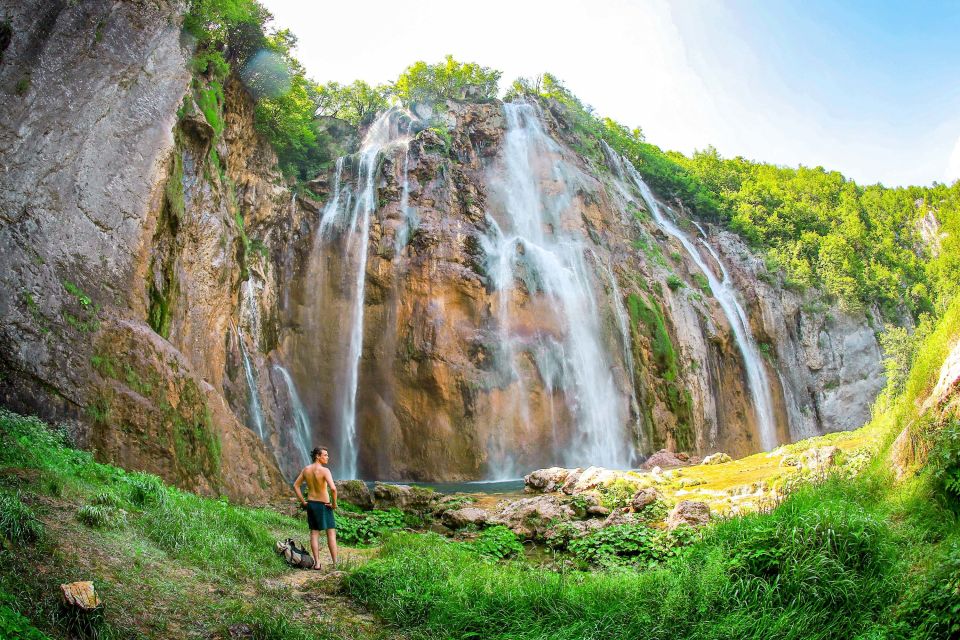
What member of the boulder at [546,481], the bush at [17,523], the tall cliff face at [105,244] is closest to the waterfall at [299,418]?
the tall cliff face at [105,244]

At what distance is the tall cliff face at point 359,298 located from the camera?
940cm

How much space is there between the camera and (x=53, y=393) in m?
8.25

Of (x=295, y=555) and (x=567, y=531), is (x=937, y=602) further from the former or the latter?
(x=567, y=531)

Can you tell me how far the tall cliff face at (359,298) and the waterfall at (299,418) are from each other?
13 cm

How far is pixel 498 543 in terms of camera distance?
966cm

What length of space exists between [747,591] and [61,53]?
13.2 m

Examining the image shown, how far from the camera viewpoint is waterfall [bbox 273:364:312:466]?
19.8 m

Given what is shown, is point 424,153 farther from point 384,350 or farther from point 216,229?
point 216,229

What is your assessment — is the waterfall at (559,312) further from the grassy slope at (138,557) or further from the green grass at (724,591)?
the green grass at (724,591)

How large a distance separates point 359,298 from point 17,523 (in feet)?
60.5

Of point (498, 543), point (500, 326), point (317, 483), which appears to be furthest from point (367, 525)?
point (500, 326)

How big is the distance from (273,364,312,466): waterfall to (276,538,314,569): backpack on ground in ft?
43.0

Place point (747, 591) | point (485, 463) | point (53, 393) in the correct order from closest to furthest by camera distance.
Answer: point (747, 591), point (53, 393), point (485, 463)

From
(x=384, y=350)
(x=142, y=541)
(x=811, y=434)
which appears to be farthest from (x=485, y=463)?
(x=811, y=434)
